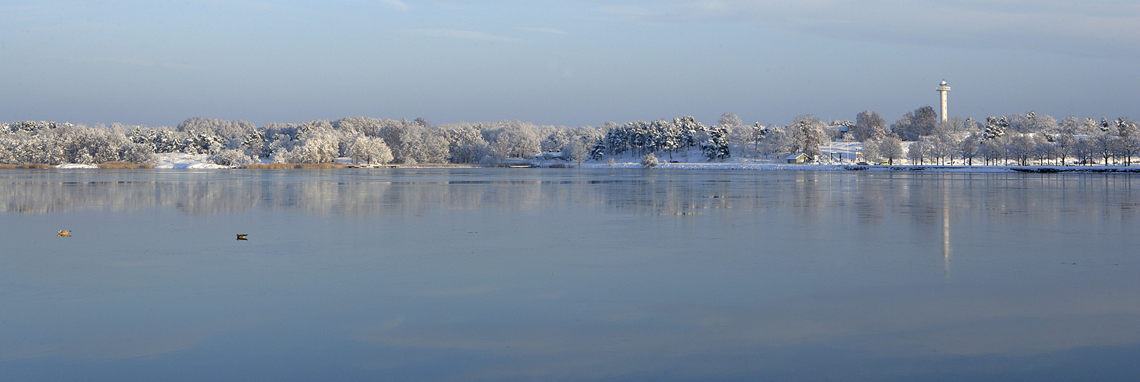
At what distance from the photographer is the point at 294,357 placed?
654 centimetres

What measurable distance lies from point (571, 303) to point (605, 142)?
14827 cm

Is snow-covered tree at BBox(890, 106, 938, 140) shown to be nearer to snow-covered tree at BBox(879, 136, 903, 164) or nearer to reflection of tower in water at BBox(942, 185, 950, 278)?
snow-covered tree at BBox(879, 136, 903, 164)

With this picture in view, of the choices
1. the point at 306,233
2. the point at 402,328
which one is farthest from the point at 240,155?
the point at 402,328

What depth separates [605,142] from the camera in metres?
156

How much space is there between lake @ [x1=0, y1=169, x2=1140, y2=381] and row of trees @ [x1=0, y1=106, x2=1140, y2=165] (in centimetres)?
10147

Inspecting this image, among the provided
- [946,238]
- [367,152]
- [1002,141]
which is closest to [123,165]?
[367,152]

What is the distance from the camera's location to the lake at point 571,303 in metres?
6.33

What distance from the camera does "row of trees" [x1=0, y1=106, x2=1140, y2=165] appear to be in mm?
118125

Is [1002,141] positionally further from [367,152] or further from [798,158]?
[367,152]

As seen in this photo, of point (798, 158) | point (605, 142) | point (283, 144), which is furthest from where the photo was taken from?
point (605, 142)

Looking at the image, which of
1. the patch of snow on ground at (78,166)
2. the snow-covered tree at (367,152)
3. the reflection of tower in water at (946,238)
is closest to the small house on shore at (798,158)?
the snow-covered tree at (367,152)

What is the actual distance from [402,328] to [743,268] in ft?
17.0

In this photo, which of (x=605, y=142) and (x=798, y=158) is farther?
(x=605, y=142)

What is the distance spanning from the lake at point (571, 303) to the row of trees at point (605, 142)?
101m
